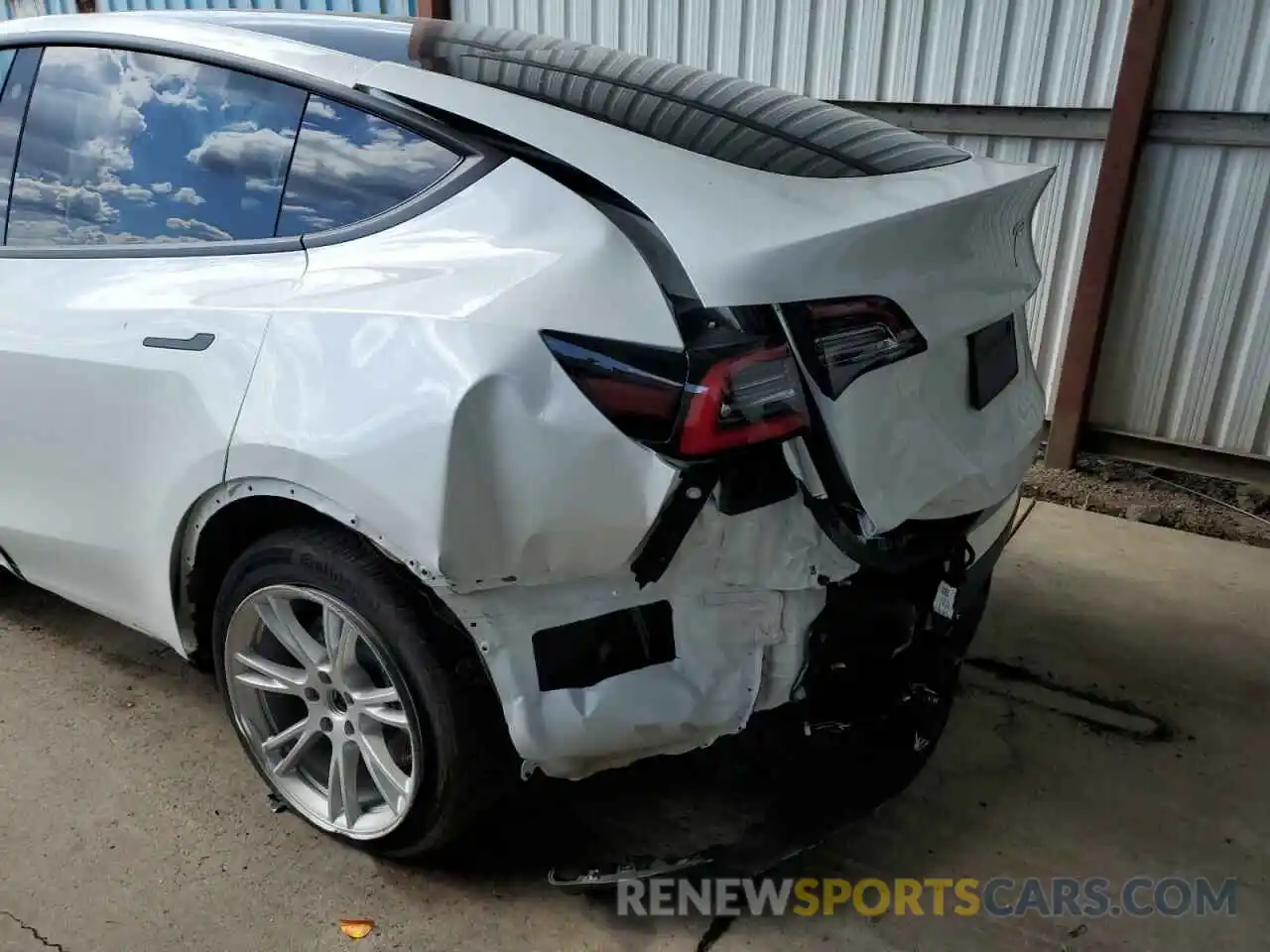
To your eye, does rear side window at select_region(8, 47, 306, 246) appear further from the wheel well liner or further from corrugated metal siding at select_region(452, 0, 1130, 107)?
corrugated metal siding at select_region(452, 0, 1130, 107)

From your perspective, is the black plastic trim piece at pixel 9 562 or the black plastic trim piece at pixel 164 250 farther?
the black plastic trim piece at pixel 9 562

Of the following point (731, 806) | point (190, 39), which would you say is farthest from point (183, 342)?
point (731, 806)

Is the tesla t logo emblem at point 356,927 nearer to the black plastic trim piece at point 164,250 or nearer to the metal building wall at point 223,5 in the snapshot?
the black plastic trim piece at point 164,250

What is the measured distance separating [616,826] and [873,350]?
1.28 meters

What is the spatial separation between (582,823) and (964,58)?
3.90 metres

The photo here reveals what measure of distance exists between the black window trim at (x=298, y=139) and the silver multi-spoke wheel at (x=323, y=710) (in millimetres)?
721

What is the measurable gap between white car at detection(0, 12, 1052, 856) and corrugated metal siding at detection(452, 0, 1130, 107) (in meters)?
2.63

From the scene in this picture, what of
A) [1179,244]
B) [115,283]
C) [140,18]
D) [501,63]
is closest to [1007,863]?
[501,63]

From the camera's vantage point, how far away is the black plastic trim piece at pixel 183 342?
77.9 inches

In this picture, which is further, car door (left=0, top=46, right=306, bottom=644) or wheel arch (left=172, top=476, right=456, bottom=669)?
car door (left=0, top=46, right=306, bottom=644)

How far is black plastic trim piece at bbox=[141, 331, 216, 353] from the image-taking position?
77.9 inches

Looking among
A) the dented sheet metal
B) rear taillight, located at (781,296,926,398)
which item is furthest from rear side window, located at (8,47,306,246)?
rear taillight, located at (781,296,926,398)

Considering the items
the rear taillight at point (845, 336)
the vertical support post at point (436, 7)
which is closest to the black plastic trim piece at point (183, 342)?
the rear taillight at point (845, 336)

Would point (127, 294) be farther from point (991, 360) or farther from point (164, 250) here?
point (991, 360)
